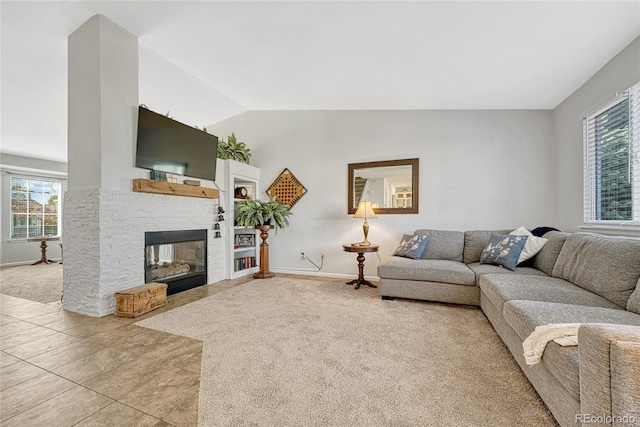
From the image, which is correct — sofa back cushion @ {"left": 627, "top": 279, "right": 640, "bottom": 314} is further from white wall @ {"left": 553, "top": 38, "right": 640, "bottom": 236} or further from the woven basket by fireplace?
the woven basket by fireplace

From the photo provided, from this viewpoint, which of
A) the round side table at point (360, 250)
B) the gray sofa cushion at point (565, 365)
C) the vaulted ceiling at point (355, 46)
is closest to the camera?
the gray sofa cushion at point (565, 365)

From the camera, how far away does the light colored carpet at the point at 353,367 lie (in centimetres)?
133

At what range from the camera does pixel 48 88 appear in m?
3.51

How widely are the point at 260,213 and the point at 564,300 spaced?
3641mm

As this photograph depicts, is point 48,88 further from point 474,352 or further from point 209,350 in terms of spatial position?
point 474,352

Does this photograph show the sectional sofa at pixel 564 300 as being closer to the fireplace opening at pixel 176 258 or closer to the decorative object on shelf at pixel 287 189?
the decorative object on shelf at pixel 287 189

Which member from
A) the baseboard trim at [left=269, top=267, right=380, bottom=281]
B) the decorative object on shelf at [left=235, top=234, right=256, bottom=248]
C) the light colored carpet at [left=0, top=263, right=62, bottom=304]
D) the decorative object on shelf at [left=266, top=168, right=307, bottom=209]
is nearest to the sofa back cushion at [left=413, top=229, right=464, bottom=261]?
the baseboard trim at [left=269, top=267, right=380, bottom=281]

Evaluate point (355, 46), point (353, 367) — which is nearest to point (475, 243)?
point (353, 367)

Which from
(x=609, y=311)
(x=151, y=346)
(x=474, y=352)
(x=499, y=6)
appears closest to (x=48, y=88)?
(x=151, y=346)

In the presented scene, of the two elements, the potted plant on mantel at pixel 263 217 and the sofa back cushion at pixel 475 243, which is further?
the potted plant on mantel at pixel 263 217

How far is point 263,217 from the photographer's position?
4402mm

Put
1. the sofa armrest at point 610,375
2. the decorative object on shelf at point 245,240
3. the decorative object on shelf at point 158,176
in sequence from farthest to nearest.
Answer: the decorative object on shelf at point 245,240 → the decorative object on shelf at point 158,176 → the sofa armrest at point 610,375

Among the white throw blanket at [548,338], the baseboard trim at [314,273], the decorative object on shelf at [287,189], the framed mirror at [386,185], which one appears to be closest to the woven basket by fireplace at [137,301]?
the baseboard trim at [314,273]

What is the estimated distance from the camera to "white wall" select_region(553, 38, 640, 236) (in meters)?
2.35
